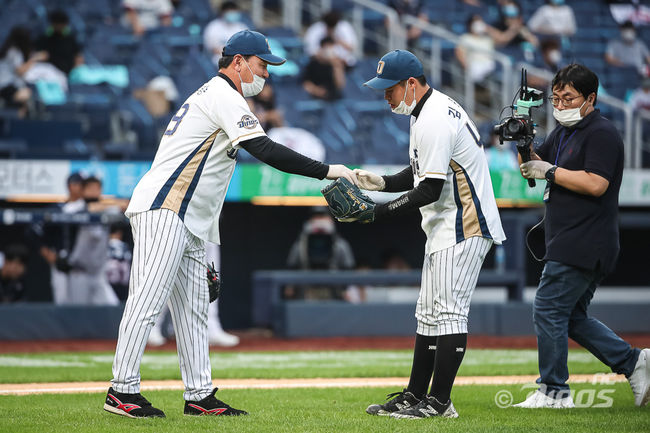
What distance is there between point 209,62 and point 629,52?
7.28m

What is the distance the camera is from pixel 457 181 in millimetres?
5121

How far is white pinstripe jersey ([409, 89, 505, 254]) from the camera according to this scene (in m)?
5.01

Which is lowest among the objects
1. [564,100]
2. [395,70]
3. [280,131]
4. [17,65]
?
[564,100]

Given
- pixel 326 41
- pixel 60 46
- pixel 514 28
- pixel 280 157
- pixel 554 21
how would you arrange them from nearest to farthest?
pixel 280 157 → pixel 60 46 → pixel 326 41 → pixel 514 28 → pixel 554 21

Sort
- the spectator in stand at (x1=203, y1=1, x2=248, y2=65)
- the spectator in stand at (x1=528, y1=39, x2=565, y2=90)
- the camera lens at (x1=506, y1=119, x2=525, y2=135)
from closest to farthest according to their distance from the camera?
the camera lens at (x1=506, y1=119, x2=525, y2=135) < the spectator in stand at (x1=203, y1=1, x2=248, y2=65) < the spectator in stand at (x1=528, y1=39, x2=565, y2=90)

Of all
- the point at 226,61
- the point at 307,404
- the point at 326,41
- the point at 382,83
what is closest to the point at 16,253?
the point at 326,41

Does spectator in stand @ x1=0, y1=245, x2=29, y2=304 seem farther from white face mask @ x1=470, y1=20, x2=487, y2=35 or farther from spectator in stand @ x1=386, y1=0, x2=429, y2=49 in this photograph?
white face mask @ x1=470, y1=20, x2=487, y2=35

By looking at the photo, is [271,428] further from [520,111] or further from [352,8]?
[352,8]

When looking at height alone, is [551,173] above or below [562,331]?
above

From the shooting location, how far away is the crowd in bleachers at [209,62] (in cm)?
1262

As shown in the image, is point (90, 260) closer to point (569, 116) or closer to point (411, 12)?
point (569, 116)

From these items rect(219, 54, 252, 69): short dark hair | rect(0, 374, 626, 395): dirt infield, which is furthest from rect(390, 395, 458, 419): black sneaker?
rect(219, 54, 252, 69): short dark hair

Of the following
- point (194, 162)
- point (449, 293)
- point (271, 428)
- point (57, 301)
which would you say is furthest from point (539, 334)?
point (57, 301)

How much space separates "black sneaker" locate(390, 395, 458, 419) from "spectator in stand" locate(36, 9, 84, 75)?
10096 millimetres
